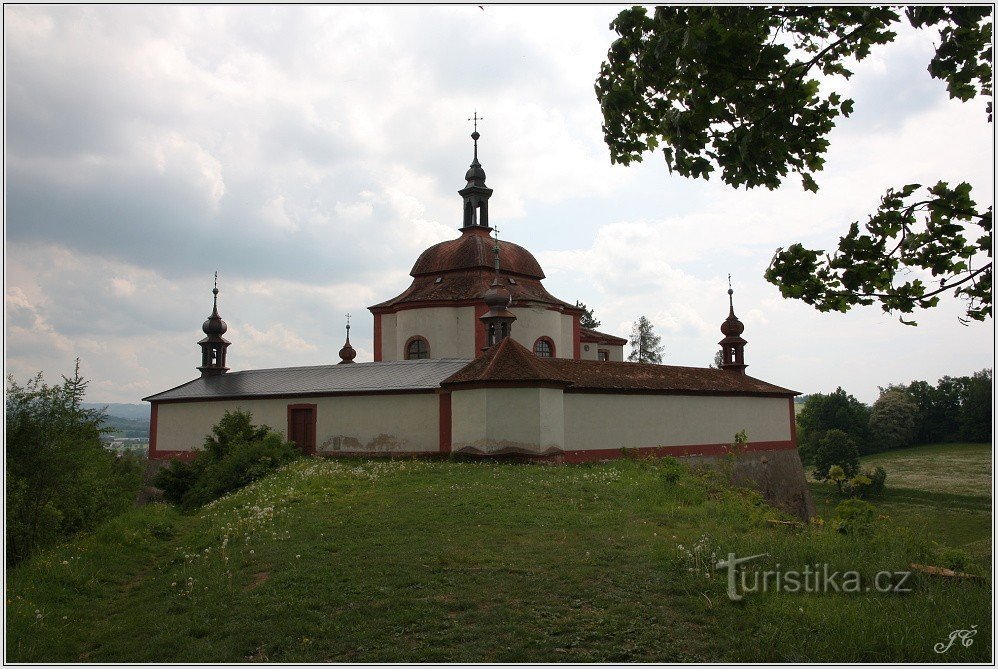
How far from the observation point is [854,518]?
962 cm

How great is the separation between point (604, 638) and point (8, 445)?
24.6 feet

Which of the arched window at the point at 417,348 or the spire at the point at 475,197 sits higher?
the spire at the point at 475,197

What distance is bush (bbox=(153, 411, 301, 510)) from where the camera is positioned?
18469 mm

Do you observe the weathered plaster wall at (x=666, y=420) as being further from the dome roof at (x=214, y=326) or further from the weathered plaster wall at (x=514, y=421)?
the dome roof at (x=214, y=326)

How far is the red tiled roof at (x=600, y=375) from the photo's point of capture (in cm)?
2066

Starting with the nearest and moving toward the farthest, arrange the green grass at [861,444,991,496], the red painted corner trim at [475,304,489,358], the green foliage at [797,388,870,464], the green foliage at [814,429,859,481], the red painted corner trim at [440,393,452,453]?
the red painted corner trim at [440,393,452,453] → the red painted corner trim at [475,304,489,358] → the green grass at [861,444,991,496] → the green foliage at [814,429,859,481] → the green foliage at [797,388,870,464]

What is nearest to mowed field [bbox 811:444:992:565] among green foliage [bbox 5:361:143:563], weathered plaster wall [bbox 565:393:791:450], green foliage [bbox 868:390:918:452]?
green foliage [bbox 868:390:918:452]

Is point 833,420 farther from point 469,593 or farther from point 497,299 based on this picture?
point 469,593

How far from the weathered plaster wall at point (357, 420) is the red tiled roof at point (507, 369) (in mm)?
1750

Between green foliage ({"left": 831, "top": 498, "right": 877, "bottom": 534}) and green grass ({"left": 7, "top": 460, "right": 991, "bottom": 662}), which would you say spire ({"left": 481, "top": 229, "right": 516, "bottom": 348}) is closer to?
green grass ({"left": 7, "top": 460, "right": 991, "bottom": 662})

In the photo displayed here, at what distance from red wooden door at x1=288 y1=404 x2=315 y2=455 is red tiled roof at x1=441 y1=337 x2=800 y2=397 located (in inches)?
227

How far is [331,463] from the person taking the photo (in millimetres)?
20625

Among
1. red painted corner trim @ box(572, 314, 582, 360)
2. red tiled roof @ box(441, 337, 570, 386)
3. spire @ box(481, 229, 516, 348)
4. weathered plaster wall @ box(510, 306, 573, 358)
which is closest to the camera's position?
red tiled roof @ box(441, 337, 570, 386)

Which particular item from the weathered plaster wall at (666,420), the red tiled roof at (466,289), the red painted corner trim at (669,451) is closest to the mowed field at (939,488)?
the red painted corner trim at (669,451)
